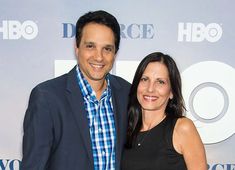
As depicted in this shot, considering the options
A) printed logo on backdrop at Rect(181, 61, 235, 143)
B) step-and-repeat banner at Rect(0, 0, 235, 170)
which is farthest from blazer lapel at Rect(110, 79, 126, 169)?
printed logo on backdrop at Rect(181, 61, 235, 143)

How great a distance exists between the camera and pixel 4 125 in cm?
242

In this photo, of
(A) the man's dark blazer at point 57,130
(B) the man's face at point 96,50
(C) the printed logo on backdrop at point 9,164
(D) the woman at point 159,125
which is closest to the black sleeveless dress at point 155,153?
(D) the woman at point 159,125

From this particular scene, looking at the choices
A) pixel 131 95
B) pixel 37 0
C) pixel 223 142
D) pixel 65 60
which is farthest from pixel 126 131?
pixel 37 0

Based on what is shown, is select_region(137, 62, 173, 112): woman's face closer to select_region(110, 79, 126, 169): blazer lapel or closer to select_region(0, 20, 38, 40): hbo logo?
select_region(110, 79, 126, 169): blazer lapel

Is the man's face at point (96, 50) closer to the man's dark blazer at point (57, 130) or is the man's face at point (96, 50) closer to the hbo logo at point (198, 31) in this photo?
the man's dark blazer at point (57, 130)

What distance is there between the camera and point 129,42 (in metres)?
2.36

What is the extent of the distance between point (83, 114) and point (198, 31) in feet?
4.05

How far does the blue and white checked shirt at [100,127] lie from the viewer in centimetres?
158

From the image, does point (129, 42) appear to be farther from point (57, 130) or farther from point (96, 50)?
point (57, 130)

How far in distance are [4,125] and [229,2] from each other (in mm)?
1924

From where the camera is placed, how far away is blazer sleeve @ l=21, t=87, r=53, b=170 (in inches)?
55.8

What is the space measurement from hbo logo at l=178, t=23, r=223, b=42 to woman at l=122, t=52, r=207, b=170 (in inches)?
26.0

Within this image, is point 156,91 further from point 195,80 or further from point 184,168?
point 195,80

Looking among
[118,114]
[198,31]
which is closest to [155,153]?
[118,114]
